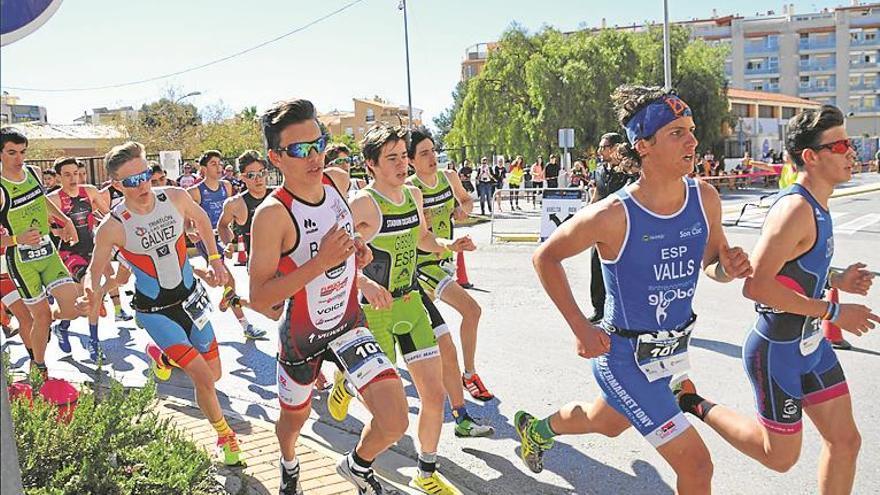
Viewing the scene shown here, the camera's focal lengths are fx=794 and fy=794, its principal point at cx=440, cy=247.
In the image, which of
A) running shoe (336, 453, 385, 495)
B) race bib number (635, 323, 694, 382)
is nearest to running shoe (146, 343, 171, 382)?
running shoe (336, 453, 385, 495)

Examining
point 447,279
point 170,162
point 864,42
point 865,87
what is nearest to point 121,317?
point 447,279

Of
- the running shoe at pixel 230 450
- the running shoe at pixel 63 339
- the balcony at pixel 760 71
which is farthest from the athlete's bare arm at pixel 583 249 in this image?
the balcony at pixel 760 71

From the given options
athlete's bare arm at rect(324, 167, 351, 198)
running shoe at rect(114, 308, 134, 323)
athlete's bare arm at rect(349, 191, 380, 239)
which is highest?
athlete's bare arm at rect(324, 167, 351, 198)

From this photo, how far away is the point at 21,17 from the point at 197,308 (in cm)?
354

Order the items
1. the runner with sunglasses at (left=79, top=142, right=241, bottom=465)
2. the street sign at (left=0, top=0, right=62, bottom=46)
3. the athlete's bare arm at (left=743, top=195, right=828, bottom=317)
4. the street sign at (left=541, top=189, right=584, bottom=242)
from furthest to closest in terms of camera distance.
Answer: the street sign at (left=541, top=189, right=584, bottom=242) → the runner with sunglasses at (left=79, top=142, right=241, bottom=465) → the athlete's bare arm at (left=743, top=195, right=828, bottom=317) → the street sign at (left=0, top=0, right=62, bottom=46)

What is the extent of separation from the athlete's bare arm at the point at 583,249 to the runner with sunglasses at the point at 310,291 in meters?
0.93

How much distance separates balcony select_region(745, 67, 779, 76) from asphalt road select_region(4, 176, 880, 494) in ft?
336

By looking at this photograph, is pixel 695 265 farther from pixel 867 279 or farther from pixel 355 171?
pixel 355 171

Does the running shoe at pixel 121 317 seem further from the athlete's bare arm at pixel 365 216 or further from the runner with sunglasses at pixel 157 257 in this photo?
the athlete's bare arm at pixel 365 216

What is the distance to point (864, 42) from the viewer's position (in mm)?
105438

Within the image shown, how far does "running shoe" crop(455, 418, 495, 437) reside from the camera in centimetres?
555

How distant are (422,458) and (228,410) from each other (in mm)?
2444

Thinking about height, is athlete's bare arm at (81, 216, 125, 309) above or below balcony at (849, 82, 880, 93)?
below

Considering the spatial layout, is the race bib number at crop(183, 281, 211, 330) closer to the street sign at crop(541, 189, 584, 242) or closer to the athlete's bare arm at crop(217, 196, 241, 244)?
the athlete's bare arm at crop(217, 196, 241, 244)
